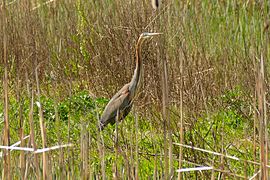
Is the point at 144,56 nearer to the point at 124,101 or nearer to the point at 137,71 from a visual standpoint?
the point at 137,71

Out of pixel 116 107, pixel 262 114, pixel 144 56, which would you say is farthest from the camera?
pixel 144 56

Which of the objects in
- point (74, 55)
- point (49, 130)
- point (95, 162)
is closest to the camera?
point (95, 162)

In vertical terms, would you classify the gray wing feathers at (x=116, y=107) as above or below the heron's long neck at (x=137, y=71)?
below

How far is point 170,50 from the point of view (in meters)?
7.66

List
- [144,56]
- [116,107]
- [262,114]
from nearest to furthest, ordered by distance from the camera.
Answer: [262,114]
[116,107]
[144,56]

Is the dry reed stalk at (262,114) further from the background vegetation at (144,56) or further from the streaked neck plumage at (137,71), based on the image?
the streaked neck plumage at (137,71)

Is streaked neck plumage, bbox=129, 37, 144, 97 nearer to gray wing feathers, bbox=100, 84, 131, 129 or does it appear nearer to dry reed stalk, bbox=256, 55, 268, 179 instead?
gray wing feathers, bbox=100, 84, 131, 129

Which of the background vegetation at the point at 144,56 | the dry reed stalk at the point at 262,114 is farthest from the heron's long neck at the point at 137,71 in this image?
the dry reed stalk at the point at 262,114

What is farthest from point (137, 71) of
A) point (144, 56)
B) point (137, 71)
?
point (144, 56)

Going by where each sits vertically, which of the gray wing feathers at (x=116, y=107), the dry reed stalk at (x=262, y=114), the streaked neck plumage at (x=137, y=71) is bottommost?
the gray wing feathers at (x=116, y=107)

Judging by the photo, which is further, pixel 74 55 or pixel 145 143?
pixel 74 55

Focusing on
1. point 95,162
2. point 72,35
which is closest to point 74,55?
point 72,35

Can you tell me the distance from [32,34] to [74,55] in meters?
0.58

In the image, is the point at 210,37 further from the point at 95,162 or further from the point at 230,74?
the point at 95,162
